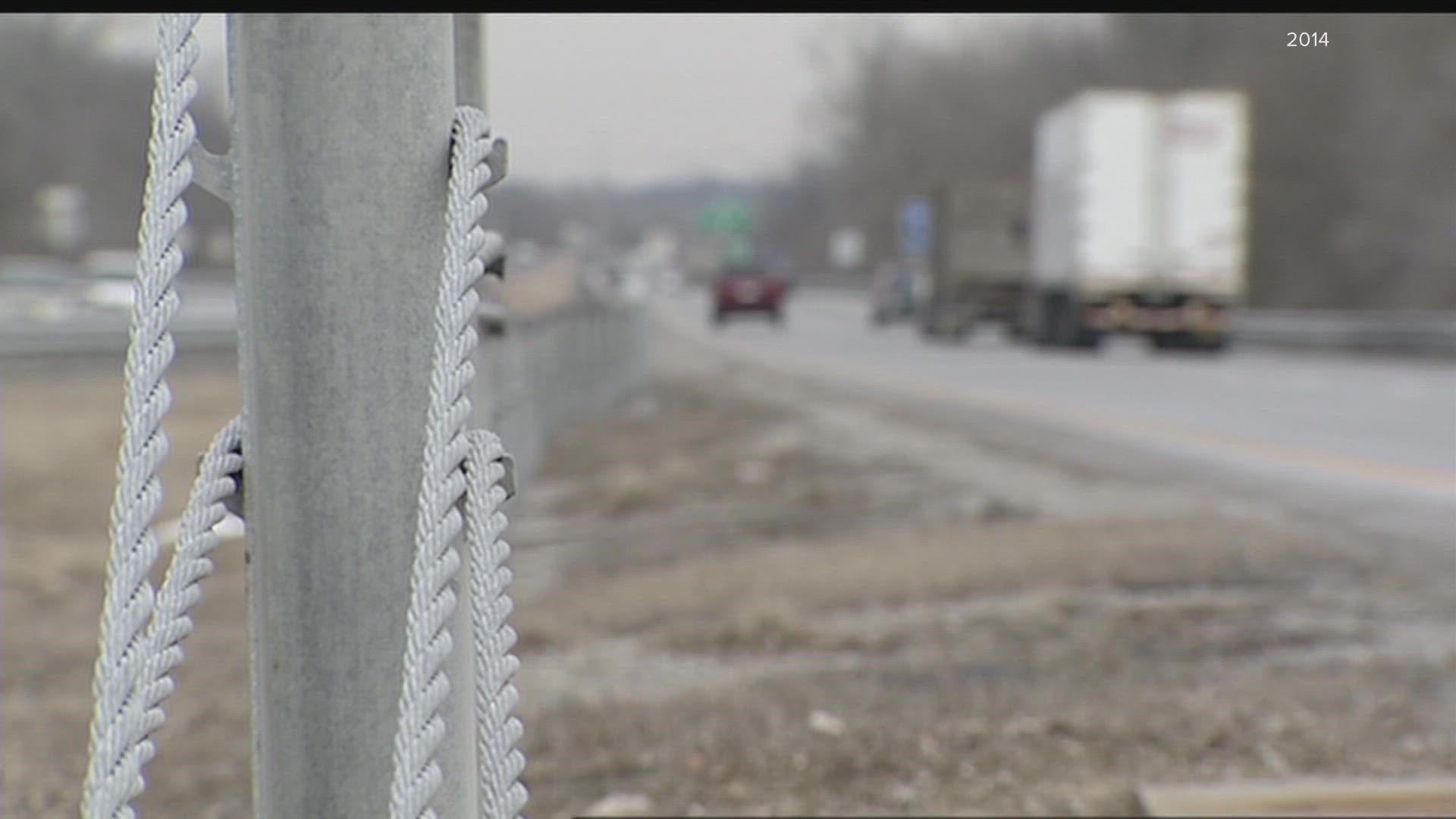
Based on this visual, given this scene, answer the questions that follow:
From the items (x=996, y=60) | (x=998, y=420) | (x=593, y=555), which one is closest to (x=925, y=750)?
(x=593, y=555)

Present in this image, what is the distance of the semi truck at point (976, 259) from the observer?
32.7 m

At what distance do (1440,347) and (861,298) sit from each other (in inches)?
2221

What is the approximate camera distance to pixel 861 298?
81000 millimetres

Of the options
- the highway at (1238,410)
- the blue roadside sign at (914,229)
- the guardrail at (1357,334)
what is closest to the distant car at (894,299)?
the blue roadside sign at (914,229)

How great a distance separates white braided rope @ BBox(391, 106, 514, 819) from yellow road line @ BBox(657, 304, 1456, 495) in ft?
24.8

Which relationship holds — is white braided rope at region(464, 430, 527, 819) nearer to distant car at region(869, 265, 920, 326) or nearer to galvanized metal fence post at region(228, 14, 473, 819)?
galvanized metal fence post at region(228, 14, 473, 819)

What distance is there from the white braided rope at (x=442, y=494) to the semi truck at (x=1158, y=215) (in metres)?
24.8

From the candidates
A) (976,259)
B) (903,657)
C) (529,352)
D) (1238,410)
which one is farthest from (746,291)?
(903,657)

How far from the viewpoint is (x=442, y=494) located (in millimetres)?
1882

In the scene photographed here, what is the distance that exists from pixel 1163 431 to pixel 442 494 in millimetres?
10884

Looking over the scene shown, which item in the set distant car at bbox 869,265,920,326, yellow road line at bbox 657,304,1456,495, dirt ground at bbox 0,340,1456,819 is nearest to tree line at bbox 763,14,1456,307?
distant car at bbox 869,265,920,326

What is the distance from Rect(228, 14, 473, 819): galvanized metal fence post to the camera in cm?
191

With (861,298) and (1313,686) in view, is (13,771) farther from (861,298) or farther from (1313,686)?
(861,298)

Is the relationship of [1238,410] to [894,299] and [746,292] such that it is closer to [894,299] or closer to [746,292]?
[894,299]
